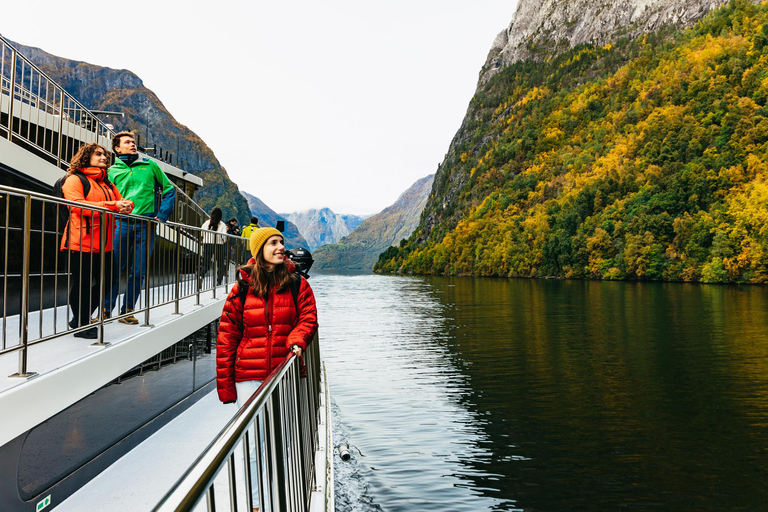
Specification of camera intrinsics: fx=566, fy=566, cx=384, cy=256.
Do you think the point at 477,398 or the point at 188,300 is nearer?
the point at 188,300

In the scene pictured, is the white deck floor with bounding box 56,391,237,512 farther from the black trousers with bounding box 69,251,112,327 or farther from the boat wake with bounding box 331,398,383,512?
the boat wake with bounding box 331,398,383,512

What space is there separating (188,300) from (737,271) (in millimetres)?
69813

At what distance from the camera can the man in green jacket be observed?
21.6 ft

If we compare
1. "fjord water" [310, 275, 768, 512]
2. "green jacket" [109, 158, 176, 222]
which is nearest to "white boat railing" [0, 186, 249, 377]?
"green jacket" [109, 158, 176, 222]

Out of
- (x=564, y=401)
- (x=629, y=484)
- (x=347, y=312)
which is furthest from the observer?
(x=347, y=312)

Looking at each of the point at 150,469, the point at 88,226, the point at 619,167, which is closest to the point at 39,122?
the point at 88,226

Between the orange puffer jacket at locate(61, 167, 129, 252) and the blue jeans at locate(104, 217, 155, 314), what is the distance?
0.76ft

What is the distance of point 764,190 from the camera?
216 ft

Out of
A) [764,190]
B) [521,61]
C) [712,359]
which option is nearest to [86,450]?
[712,359]

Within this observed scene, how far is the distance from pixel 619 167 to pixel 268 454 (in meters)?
115

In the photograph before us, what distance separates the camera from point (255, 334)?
4.62 m

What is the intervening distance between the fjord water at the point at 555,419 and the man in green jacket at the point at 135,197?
4.30m

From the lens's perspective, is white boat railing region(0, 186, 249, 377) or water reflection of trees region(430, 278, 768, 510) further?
water reflection of trees region(430, 278, 768, 510)

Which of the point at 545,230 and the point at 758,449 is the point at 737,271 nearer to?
the point at 545,230
